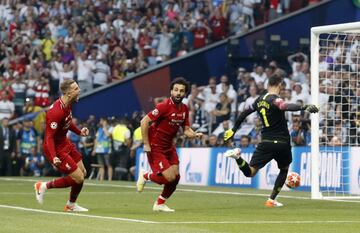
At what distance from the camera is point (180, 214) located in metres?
16.9

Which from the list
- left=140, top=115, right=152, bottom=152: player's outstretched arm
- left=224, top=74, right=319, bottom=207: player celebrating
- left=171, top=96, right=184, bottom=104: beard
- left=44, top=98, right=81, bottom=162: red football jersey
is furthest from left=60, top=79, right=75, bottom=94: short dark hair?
left=224, top=74, right=319, bottom=207: player celebrating

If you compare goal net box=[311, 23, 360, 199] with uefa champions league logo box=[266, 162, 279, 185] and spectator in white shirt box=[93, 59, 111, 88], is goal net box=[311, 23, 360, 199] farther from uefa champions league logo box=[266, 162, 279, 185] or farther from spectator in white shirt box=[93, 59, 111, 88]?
spectator in white shirt box=[93, 59, 111, 88]

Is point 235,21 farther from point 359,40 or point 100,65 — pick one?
point 359,40

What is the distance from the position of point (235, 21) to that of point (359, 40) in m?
12.8

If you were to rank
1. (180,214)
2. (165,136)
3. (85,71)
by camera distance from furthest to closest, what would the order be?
1. (85,71)
2. (165,136)
3. (180,214)

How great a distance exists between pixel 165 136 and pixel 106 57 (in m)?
19.9

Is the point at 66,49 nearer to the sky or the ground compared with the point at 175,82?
nearer to the sky

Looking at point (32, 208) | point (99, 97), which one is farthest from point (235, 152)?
point (99, 97)

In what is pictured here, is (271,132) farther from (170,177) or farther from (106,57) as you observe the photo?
(106,57)

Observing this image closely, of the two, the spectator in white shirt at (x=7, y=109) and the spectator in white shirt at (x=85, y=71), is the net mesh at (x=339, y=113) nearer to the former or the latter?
the spectator in white shirt at (x=85, y=71)

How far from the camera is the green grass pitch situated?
14164mm

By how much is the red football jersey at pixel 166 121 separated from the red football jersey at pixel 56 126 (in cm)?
135

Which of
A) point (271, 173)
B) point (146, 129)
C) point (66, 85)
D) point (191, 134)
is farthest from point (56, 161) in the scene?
point (271, 173)

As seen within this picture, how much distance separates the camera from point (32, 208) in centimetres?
1805
